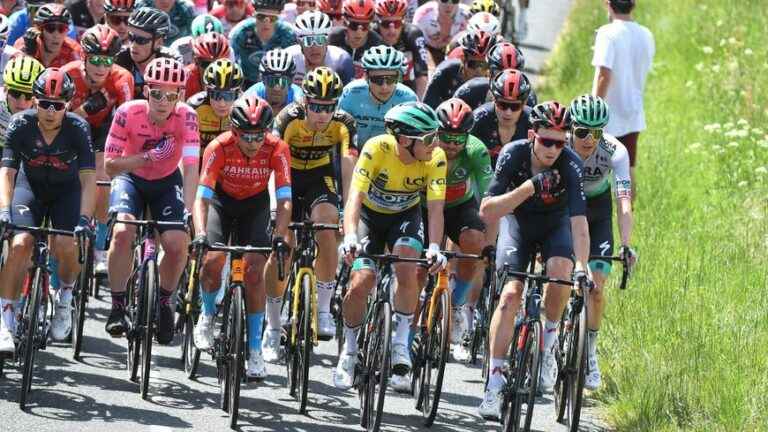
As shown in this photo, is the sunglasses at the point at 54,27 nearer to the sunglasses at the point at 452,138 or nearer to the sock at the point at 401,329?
the sunglasses at the point at 452,138

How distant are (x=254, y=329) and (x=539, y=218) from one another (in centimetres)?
211

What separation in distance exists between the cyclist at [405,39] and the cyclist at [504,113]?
3.29 metres

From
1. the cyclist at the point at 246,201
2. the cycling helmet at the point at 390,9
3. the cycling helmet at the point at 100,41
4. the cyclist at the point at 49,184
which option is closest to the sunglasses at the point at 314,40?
the cycling helmet at the point at 390,9

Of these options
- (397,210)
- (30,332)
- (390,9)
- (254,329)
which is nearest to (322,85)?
(397,210)

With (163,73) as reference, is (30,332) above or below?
below

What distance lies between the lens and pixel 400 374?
37.2ft

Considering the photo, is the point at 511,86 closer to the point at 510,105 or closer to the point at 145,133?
the point at 510,105

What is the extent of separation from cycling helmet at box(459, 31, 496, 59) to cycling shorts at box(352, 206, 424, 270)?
3138 mm

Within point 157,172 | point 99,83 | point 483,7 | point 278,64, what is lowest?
point 157,172

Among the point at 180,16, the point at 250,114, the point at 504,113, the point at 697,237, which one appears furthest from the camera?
the point at 180,16

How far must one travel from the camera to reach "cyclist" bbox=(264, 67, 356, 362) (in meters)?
12.7

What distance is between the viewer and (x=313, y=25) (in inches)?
598

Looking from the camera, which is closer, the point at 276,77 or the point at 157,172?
the point at 157,172

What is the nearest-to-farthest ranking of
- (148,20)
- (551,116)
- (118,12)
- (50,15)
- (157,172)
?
(551,116)
(157,172)
(148,20)
(50,15)
(118,12)
